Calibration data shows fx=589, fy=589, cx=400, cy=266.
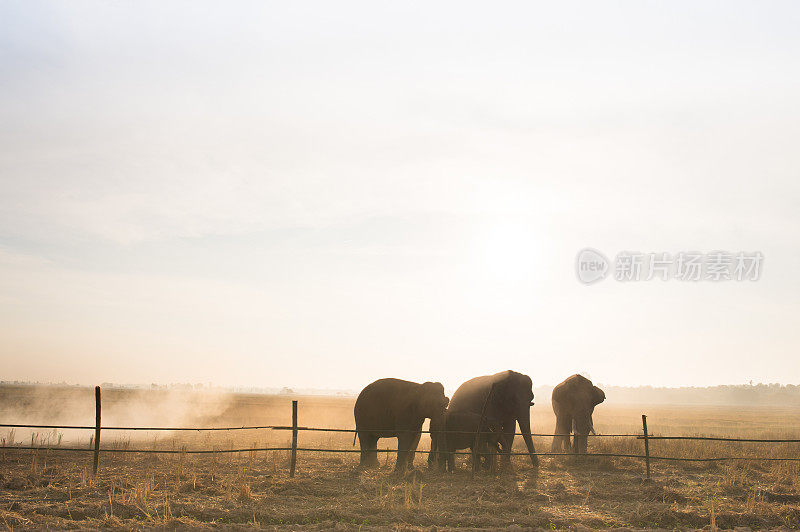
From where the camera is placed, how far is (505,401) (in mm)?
17422

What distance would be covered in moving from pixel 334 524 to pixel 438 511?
6.72 ft

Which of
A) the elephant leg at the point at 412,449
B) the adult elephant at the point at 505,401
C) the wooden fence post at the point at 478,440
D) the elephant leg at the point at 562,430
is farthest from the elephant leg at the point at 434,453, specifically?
the elephant leg at the point at 562,430

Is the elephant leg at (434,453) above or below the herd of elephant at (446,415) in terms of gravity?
below

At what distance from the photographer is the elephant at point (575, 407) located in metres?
19.7

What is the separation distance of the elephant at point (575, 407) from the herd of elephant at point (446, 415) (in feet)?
2.95

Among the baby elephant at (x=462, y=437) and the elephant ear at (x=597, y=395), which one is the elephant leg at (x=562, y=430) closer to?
the elephant ear at (x=597, y=395)

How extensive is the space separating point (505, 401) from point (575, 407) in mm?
3945

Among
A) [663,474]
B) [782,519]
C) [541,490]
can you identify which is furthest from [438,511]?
[663,474]

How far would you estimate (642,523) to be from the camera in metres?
10.5

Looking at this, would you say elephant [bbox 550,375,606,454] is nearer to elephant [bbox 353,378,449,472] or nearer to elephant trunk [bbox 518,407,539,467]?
elephant trunk [bbox 518,407,539,467]

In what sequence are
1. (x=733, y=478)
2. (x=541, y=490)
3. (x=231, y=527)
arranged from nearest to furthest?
(x=231, y=527), (x=541, y=490), (x=733, y=478)

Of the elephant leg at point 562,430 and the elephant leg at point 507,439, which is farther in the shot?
the elephant leg at point 562,430

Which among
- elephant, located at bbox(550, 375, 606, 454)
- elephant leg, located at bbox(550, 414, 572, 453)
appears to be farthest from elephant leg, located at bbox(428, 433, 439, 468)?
elephant leg, located at bbox(550, 414, 572, 453)

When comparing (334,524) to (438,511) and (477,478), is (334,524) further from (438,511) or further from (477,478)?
(477,478)
